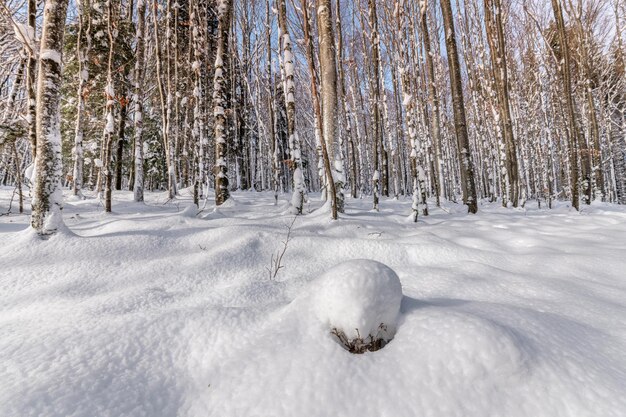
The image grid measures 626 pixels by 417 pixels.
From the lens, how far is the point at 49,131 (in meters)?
3.21

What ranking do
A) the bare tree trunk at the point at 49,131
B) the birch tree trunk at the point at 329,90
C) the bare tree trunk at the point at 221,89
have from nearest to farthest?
the bare tree trunk at the point at 49,131, the birch tree trunk at the point at 329,90, the bare tree trunk at the point at 221,89

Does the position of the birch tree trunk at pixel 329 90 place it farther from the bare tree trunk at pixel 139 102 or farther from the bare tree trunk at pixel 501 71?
the bare tree trunk at pixel 501 71

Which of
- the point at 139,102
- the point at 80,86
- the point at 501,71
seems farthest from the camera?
the point at 501,71

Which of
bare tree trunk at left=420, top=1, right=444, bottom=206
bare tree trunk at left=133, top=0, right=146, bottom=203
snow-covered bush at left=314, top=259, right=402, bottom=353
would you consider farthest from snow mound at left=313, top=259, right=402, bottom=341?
bare tree trunk at left=420, top=1, right=444, bottom=206

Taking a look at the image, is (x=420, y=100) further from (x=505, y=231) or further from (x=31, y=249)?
(x=31, y=249)

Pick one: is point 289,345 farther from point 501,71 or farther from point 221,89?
point 501,71

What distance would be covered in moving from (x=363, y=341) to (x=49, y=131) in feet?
12.7

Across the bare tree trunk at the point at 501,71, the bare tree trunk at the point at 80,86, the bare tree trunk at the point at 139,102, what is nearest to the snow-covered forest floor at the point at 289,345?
the bare tree trunk at the point at 139,102

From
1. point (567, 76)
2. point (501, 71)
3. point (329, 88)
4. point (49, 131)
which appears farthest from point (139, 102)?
point (567, 76)

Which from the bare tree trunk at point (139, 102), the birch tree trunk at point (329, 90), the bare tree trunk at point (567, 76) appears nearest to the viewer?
the birch tree trunk at point (329, 90)

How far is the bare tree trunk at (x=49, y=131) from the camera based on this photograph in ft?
10.4

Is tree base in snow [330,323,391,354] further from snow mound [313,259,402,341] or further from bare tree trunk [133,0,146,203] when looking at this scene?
bare tree trunk [133,0,146,203]

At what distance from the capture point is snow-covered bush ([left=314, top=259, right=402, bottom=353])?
56.4 inches

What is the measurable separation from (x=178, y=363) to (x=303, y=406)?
0.67 meters
